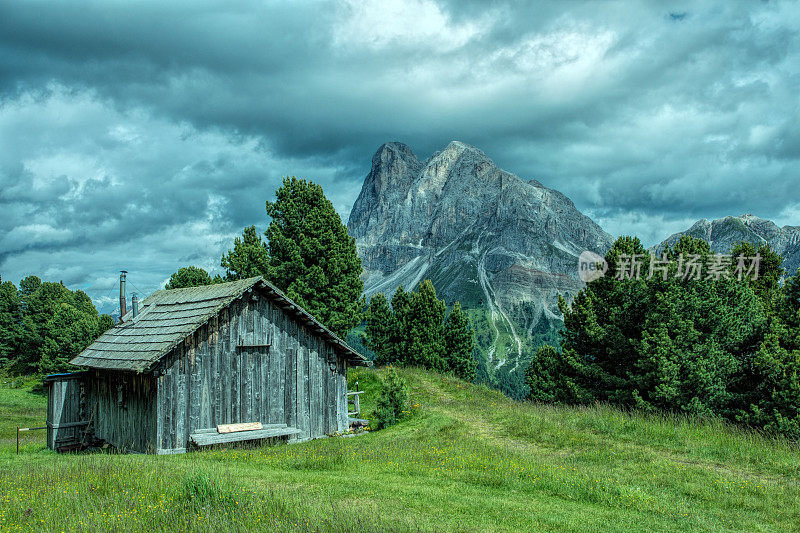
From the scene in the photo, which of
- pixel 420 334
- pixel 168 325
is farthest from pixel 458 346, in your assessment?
pixel 168 325

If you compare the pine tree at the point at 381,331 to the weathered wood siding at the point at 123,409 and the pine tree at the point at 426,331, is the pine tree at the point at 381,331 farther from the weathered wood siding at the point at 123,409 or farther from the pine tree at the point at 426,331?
the weathered wood siding at the point at 123,409

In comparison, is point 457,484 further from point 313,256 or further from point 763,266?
point 763,266

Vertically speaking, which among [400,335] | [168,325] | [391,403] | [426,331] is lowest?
[391,403]

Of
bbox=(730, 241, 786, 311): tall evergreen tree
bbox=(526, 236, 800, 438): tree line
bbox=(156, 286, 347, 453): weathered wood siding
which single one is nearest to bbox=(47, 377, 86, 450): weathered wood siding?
bbox=(156, 286, 347, 453): weathered wood siding

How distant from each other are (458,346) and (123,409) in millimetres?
40546

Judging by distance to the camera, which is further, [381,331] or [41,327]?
[41,327]

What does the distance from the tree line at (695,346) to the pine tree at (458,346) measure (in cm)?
2420

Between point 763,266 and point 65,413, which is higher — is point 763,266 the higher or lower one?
the higher one

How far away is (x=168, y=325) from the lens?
67.3 ft

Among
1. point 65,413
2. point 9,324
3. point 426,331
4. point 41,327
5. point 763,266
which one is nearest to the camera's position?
point 65,413

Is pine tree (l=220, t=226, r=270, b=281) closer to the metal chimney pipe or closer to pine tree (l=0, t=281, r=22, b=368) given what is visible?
the metal chimney pipe

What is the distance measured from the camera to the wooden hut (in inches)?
743

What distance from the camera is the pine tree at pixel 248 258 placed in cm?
3925

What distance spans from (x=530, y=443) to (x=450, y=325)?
1561 inches
